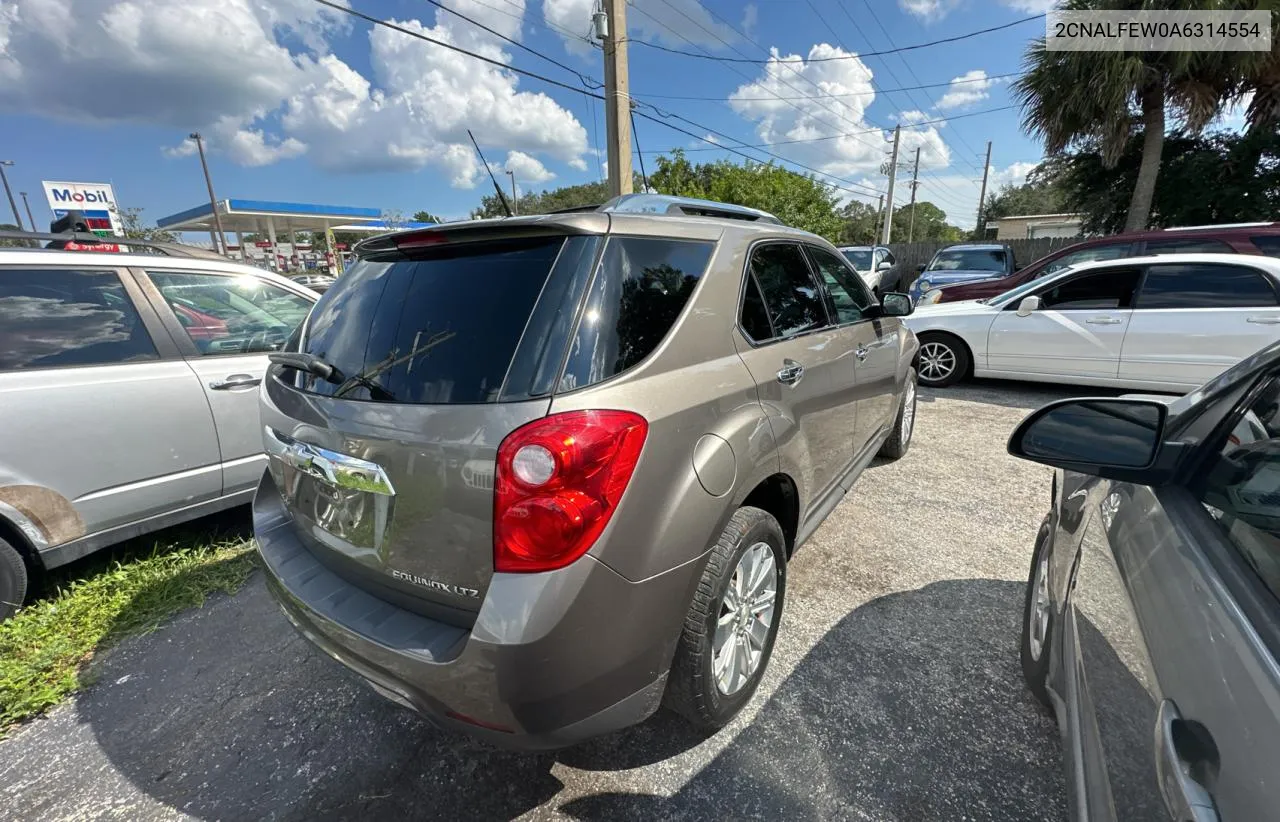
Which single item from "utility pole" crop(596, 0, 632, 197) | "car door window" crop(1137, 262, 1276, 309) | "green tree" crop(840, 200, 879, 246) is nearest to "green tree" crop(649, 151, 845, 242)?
"utility pole" crop(596, 0, 632, 197)

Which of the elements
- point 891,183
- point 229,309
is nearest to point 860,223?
point 891,183

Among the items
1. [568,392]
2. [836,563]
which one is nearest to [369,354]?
[568,392]

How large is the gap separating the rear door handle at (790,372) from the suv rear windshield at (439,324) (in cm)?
98

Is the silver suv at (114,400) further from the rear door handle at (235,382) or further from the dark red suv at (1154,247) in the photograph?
the dark red suv at (1154,247)

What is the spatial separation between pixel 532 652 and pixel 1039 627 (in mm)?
1818

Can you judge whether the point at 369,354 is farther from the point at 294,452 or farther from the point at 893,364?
the point at 893,364

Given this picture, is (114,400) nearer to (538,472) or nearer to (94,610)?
(94,610)

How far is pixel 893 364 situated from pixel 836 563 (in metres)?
1.38

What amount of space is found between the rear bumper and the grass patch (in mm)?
1671

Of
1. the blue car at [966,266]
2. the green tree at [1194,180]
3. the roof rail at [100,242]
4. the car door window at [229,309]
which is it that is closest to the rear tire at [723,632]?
the car door window at [229,309]

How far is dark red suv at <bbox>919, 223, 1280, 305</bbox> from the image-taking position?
18.9 ft

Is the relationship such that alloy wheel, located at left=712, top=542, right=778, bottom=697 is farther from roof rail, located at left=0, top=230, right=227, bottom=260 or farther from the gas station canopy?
the gas station canopy

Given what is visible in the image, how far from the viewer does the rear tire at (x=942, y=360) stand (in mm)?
6395

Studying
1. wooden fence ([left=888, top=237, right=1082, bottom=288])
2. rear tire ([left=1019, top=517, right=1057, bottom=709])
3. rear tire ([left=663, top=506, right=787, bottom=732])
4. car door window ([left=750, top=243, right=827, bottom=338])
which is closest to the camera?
rear tire ([left=663, top=506, right=787, bottom=732])
